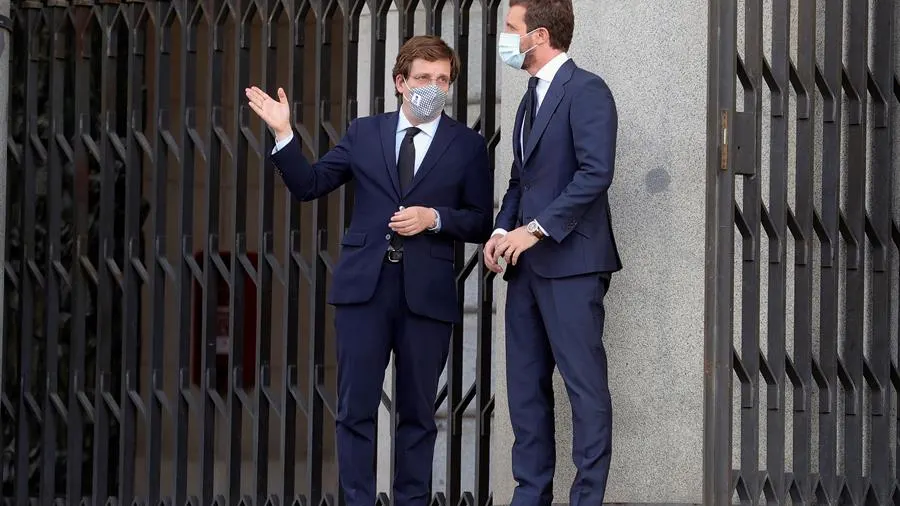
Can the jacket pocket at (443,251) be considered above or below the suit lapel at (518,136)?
below

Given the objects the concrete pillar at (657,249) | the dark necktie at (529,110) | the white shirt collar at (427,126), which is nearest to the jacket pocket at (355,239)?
the white shirt collar at (427,126)

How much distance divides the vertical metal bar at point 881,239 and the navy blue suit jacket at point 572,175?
118 centimetres

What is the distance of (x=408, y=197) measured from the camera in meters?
5.64

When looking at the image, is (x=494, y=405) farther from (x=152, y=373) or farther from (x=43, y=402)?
(x=43, y=402)

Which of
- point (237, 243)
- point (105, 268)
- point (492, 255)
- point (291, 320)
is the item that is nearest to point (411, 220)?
point (492, 255)

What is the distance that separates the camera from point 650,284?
222 inches

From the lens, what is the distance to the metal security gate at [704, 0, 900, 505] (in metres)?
5.07

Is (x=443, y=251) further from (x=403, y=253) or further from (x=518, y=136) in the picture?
(x=518, y=136)

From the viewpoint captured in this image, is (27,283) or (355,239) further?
(27,283)

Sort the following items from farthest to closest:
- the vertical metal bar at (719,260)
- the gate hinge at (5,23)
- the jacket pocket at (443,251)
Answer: the gate hinge at (5,23)
the jacket pocket at (443,251)
the vertical metal bar at (719,260)

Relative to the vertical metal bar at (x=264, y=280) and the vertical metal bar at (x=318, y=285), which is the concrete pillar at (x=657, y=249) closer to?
the vertical metal bar at (x=318, y=285)

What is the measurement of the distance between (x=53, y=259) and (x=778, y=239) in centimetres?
347

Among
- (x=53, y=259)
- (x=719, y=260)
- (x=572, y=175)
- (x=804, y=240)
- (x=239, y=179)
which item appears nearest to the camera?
(x=719, y=260)

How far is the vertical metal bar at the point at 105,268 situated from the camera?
7.07 meters
